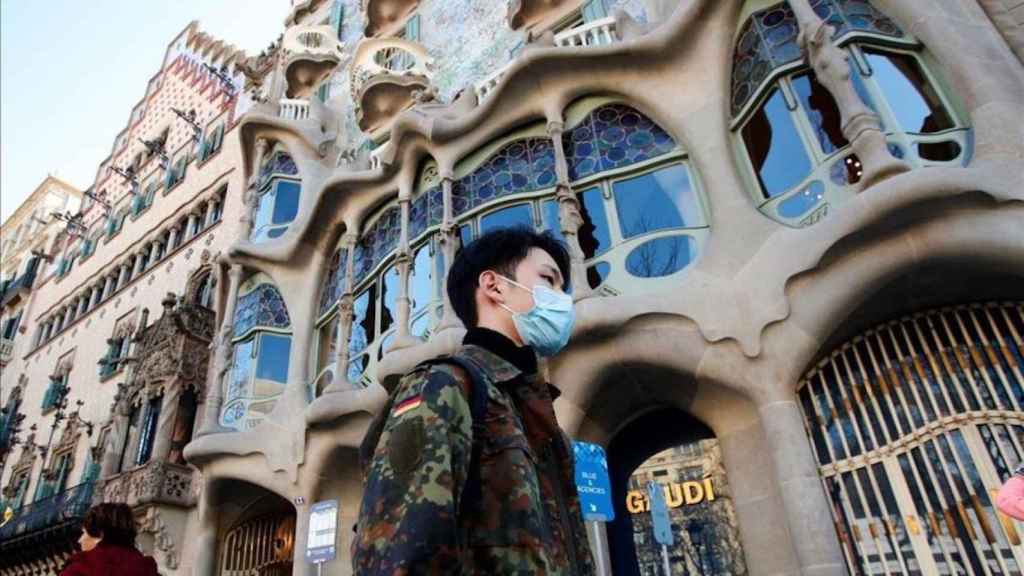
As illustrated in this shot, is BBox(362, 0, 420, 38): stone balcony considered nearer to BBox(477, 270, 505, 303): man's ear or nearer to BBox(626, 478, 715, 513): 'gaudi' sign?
BBox(626, 478, 715, 513): 'gaudi' sign

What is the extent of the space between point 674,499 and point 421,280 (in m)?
4.49

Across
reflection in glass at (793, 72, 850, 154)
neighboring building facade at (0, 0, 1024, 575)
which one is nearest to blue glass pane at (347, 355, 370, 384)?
neighboring building facade at (0, 0, 1024, 575)

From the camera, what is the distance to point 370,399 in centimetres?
755

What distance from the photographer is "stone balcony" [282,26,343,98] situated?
15031 millimetres

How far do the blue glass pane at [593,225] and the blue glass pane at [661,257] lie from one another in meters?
0.44

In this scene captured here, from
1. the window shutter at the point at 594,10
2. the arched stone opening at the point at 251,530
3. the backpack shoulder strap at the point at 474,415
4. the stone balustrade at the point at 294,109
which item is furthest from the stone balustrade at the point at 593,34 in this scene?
the arched stone opening at the point at 251,530

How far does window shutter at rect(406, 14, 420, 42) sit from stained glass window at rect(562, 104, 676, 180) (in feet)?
24.6

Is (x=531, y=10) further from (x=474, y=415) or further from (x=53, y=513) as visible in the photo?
(x=53, y=513)

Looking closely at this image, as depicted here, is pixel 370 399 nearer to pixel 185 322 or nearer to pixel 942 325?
pixel 942 325

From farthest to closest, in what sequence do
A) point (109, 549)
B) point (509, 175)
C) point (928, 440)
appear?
point (509, 175)
point (928, 440)
point (109, 549)

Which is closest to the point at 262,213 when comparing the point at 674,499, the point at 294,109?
the point at 294,109

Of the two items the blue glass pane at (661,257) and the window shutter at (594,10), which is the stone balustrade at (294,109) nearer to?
the window shutter at (594,10)

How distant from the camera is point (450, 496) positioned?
1.08 metres

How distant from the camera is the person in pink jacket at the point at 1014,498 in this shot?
2.58m
